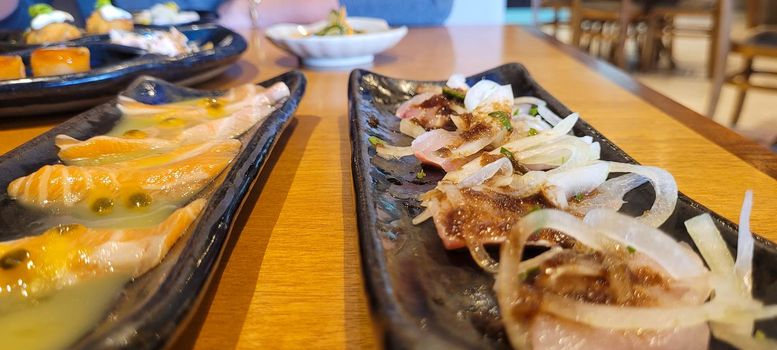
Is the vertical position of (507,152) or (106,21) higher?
(106,21)

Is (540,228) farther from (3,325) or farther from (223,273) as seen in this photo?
(3,325)

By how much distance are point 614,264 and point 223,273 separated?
65cm

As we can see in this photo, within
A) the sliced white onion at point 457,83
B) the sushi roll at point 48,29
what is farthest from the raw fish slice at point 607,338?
the sushi roll at point 48,29

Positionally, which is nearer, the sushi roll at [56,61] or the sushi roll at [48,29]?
the sushi roll at [56,61]

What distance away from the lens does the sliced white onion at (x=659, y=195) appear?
874mm

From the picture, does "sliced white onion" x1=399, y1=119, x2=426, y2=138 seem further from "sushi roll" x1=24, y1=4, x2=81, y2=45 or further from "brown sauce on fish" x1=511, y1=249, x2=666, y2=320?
"sushi roll" x1=24, y1=4, x2=81, y2=45

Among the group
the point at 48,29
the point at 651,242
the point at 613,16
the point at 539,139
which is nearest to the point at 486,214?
the point at 651,242

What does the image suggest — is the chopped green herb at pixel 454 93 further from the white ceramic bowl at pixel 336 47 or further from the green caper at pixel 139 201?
the green caper at pixel 139 201

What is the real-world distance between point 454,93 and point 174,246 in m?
1.02

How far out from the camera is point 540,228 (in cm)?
78

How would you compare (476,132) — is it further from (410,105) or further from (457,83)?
(457,83)

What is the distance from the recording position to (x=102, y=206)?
1.00 m

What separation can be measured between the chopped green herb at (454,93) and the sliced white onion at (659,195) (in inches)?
26.0

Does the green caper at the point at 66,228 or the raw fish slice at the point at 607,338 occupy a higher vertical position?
the green caper at the point at 66,228
